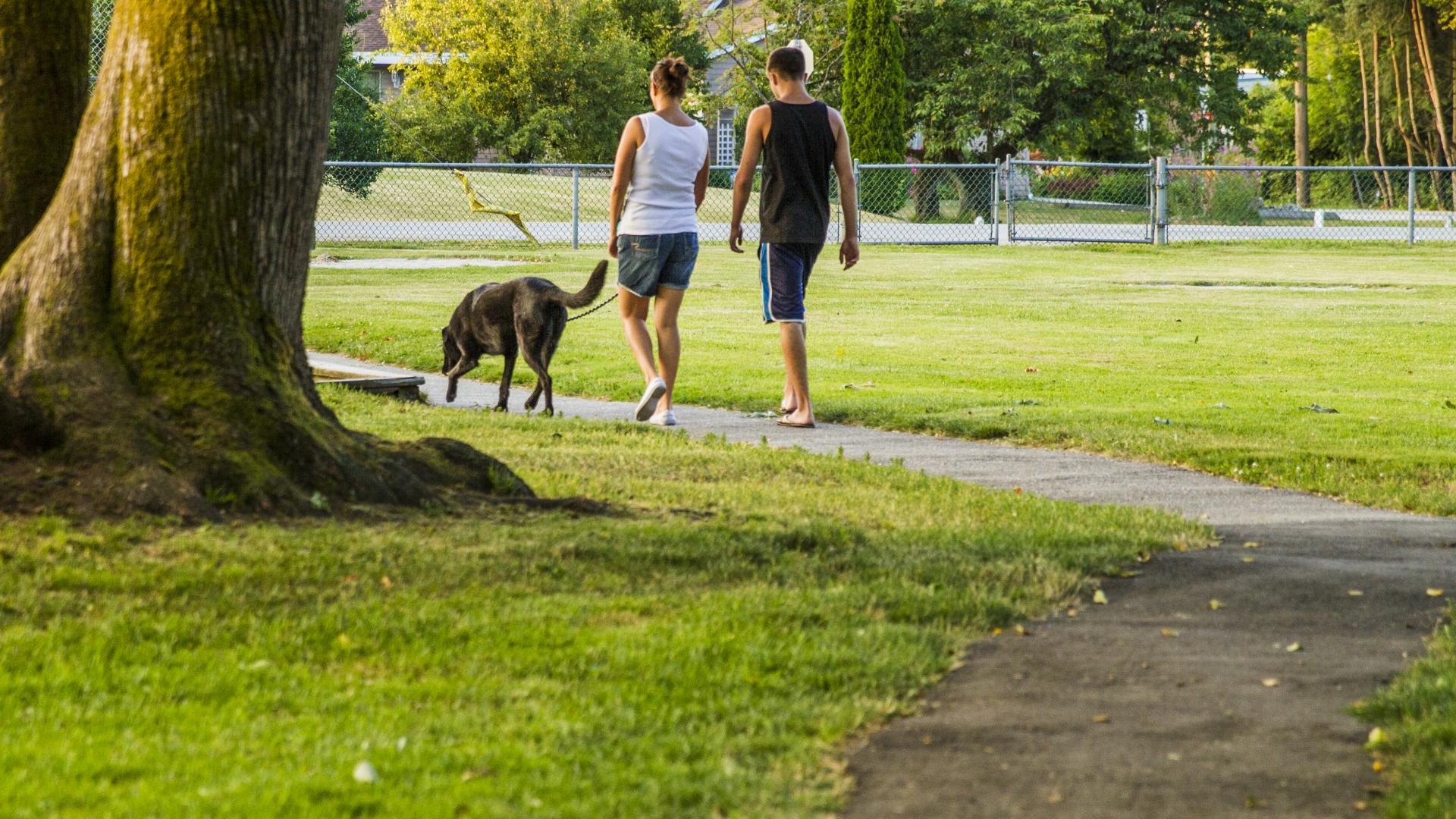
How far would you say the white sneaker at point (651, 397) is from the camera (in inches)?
358

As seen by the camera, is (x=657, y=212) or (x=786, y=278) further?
(x=786, y=278)

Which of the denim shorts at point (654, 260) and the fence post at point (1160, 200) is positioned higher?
the fence post at point (1160, 200)

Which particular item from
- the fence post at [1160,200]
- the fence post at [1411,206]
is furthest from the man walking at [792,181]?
the fence post at [1411,206]

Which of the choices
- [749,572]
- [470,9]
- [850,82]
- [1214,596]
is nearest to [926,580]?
[749,572]

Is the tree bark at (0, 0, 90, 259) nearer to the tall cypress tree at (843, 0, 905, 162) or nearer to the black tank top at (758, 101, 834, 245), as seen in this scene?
the black tank top at (758, 101, 834, 245)

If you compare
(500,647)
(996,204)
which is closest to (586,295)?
(500,647)

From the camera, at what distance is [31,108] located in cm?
607

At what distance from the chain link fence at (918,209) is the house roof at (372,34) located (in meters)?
17.6

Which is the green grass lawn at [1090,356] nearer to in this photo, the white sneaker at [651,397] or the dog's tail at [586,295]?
the white sneaker at [651,397]

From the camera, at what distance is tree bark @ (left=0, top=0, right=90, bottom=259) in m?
6.03

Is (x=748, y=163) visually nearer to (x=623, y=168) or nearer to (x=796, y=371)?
(x=623, y=168)

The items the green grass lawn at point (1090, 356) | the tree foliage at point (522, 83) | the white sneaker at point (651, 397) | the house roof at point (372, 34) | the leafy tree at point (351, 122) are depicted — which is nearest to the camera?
the green grass lawn at point (1090, 356)

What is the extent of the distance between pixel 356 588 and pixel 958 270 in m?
20.1

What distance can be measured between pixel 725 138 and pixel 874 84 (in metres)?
21.7
